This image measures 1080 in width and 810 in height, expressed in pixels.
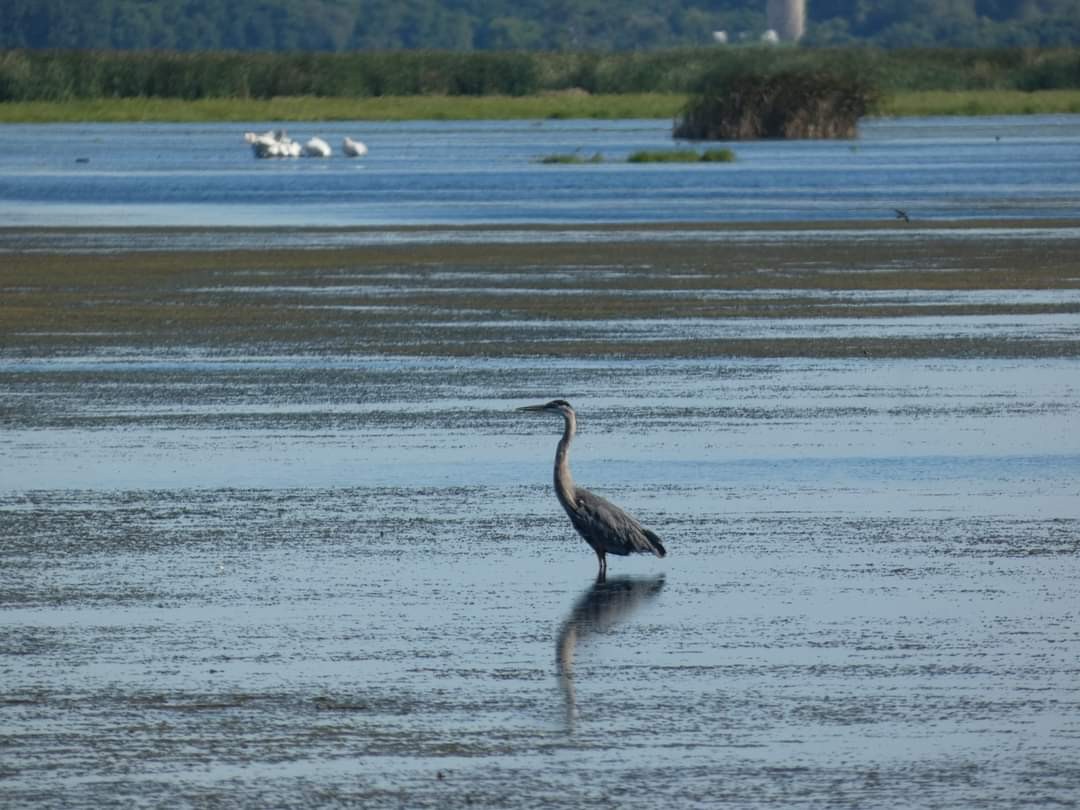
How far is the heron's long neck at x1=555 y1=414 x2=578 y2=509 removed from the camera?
444 inches

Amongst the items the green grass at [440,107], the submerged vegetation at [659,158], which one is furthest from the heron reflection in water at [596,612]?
the green grass at [440,107]

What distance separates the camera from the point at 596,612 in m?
10.3

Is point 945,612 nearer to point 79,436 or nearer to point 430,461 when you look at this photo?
point 430,461

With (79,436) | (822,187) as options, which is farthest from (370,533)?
(822,187)

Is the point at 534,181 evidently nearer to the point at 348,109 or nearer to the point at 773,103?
the point at 773,103

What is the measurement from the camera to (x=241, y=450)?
49.2 feet

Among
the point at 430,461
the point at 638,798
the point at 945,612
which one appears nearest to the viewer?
the point at 638,798

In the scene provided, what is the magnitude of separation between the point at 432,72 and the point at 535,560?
79819mm

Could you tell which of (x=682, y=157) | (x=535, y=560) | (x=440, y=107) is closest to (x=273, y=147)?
(x=682, y=157)

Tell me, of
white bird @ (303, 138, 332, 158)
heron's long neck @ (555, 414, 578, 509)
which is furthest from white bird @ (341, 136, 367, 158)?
heron's long neck @ (555, 414, 578, 509)

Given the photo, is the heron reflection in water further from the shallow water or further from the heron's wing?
the shallow water

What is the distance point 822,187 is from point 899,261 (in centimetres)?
1565

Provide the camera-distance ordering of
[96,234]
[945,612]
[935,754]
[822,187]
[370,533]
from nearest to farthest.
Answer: [935,754]
[945,612]
[370,533]
[96,234]
[822,187]

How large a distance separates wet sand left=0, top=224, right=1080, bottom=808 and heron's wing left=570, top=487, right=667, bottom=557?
15cm
